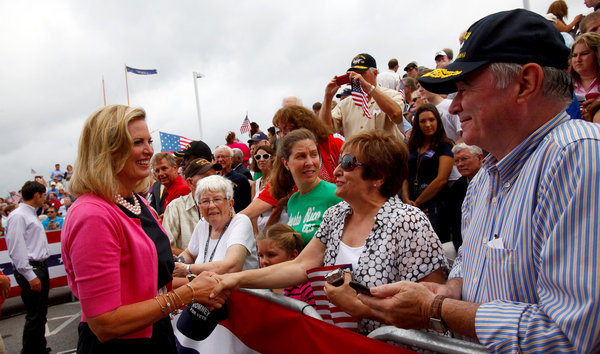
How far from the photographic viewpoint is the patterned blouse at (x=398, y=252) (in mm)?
2094

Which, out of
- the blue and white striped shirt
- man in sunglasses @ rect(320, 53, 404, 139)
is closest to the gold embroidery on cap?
the blue and white striped shirt

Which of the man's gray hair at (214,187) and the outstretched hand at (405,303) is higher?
the man's gray hair at (214,187)

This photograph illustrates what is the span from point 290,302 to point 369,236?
56 cm

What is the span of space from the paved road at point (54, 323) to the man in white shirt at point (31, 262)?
1.68 feet

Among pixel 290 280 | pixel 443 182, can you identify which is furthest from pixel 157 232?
pixel 443 182

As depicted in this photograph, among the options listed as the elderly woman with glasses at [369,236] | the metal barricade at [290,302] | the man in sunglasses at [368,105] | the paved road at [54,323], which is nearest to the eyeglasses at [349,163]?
the elderly woman with glasses at [369,236]

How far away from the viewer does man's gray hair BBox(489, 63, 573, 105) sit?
1.38 meters

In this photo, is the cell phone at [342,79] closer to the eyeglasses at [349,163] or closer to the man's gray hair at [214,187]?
the man's gray hair at [214,187]

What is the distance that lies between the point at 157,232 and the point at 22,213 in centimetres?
627

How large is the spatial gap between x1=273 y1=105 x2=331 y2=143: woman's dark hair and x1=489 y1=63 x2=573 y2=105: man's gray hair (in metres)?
2.95

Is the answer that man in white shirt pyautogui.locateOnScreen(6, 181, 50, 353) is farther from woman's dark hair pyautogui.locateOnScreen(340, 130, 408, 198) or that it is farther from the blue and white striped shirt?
the blue and white striped shirt

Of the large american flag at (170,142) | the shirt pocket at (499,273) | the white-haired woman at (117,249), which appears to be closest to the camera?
the shirt pocket at (499,273)

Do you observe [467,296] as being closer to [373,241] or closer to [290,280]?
[373,241]

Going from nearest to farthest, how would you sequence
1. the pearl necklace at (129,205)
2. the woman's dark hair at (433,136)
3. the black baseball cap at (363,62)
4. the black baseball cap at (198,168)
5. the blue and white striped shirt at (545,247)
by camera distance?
the blue and white striped shirt at (545,247)
the pearl necklace at (129,205)
the black baseball cap at (363,62)
the woman's dark hair at (433,136)
the black baseball cap at (198,168)
